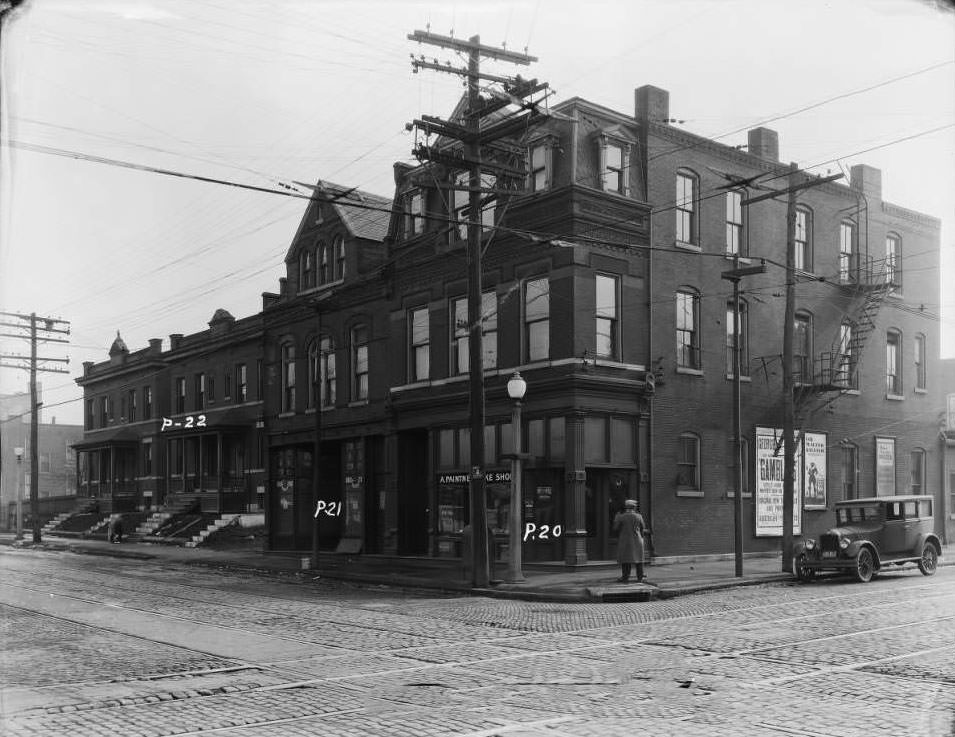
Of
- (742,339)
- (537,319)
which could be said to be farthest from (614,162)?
(742,339)

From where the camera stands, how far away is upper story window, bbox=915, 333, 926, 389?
35781 millimetres

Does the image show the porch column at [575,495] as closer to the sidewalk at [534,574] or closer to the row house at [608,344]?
the row house at [608,344]

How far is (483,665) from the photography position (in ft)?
39.1

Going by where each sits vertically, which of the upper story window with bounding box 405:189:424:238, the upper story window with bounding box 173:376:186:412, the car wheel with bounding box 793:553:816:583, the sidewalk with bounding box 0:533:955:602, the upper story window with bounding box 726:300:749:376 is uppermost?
the upper story window with bounding box 405:189:424:238

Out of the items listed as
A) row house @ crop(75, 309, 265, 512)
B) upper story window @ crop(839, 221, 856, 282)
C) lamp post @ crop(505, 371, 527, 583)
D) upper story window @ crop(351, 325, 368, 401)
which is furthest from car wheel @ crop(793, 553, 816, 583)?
row house @ crop(75, 309, 265, 512)

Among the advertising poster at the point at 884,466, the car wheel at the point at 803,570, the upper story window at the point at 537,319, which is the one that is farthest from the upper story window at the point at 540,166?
the advertising poster at the point at 884,466

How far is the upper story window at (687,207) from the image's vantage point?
28281 millimetres

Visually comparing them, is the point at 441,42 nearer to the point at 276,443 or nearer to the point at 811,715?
the point at 811,715

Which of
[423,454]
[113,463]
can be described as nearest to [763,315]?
[423,454]

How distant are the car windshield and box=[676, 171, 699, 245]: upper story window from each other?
868 centimetres

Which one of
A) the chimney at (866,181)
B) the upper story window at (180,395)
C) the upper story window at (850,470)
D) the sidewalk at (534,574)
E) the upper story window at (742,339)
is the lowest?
the sidewalk at (534,574)

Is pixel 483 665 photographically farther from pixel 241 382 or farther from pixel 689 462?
pixel 241 382

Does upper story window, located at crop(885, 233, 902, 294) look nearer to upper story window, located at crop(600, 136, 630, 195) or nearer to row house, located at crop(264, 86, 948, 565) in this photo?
row house, located at crop(264, 86, 948, 565)

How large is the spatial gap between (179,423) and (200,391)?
2.08 m
